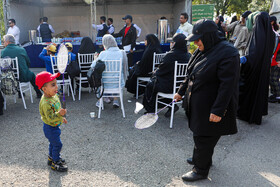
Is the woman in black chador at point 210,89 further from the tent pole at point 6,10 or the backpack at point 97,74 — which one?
the tent pole at point 6,10

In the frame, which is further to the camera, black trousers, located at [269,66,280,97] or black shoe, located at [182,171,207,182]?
black trousers, located at [269,66,280,97]

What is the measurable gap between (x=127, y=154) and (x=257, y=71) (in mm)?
2648

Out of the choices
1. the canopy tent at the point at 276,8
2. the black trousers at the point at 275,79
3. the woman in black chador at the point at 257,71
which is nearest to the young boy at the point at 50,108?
the woman in black chador at the point at 257,71

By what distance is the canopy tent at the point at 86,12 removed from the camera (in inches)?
507

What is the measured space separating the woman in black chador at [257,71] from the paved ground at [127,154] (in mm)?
271

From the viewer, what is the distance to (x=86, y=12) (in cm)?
1439

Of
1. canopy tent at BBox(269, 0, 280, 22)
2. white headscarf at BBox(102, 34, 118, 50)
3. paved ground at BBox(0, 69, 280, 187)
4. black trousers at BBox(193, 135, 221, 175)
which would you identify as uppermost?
canopy tent at BBox(269, 0, 280, 22)

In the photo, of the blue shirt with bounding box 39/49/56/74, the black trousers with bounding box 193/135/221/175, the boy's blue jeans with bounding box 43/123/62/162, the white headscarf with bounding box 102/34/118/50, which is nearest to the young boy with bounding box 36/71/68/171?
the boy's blue jeans with bounding box 43/123/62/162

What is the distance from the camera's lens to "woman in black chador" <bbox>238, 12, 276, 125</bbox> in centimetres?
363

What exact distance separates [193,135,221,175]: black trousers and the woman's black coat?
9cm

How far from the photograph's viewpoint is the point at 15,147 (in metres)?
3.18

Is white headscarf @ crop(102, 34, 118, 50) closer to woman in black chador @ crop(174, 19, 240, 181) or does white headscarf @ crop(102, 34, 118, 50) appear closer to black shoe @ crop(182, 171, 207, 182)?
woman in black chador @ crop(174, 19, 240, 181)

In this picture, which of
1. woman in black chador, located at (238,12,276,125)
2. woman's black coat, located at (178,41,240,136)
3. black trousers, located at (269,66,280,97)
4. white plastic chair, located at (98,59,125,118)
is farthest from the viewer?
black trousers, located at (269,66,280,97)

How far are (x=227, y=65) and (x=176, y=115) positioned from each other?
2602 millimetres
